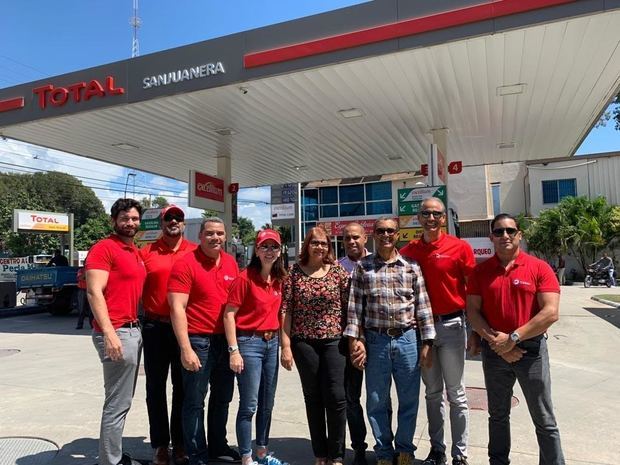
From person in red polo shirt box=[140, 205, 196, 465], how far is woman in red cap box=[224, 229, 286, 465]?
24.4 inches

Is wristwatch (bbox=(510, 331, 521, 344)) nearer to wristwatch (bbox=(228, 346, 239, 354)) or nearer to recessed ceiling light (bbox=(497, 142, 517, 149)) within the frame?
wristwatch (bbox=(228, 346, 239, 354))

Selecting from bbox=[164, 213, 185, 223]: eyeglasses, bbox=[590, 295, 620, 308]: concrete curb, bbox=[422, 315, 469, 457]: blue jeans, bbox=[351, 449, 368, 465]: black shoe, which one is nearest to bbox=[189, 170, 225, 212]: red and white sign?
bbox=[164, 213, 185, 223]: eyeglasses

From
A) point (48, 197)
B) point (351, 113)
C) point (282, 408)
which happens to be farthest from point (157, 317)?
point (48, 197)

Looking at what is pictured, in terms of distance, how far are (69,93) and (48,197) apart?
64230 millimetres

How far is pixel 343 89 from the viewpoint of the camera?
859cm

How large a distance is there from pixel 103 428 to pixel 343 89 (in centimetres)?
671

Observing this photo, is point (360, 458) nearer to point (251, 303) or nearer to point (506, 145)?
point (251, 303)

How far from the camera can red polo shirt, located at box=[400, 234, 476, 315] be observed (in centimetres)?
373

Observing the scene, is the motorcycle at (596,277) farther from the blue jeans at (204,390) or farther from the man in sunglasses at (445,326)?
the blue jeans at (204,390)

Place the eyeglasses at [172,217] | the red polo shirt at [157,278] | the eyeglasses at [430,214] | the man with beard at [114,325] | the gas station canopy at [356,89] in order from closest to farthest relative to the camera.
Answer: the man with beard at [114,325], the eyeglasses at [430,214], the red polo shirt at [157,278], the eyeglasses at [172,217], the gas station canopy at [356,89]

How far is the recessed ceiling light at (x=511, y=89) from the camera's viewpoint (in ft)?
28.0

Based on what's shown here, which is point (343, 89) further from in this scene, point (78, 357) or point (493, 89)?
point (78, 357)

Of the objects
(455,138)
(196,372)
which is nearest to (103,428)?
(196,372)

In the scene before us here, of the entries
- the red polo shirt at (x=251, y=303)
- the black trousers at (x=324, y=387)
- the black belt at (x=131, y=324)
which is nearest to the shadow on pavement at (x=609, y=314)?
the black trousers at (x=324, y=387)
